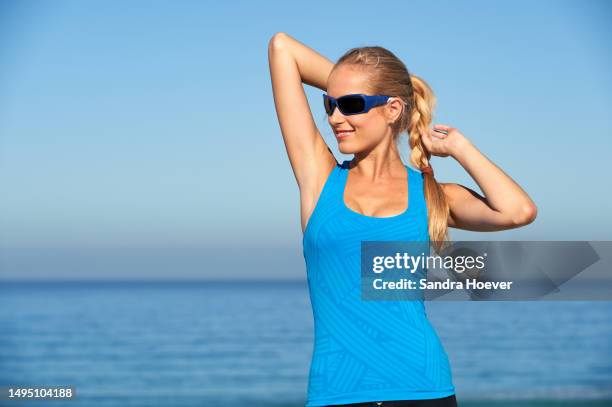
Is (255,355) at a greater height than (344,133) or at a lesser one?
greater

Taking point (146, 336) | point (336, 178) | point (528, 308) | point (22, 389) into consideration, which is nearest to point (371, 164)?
point (336, 178)

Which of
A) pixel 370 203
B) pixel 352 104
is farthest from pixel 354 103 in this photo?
pixel 370 203

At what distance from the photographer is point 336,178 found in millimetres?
3170

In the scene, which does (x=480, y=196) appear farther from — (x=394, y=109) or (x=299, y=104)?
(x=299, y=104)

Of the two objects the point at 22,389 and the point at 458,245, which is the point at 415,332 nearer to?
the point at 458,245

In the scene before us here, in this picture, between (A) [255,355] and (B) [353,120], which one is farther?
(A) [255,355]

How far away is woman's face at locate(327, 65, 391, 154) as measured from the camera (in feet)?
10.1

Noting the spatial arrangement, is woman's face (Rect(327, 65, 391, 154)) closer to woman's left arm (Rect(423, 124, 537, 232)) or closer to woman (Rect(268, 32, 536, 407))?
woman (Rect(268, 32, 536, 407))

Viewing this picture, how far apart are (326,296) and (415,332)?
298 mm

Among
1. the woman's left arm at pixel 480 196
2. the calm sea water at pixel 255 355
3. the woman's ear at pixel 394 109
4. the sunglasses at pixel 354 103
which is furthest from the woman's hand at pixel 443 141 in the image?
the calm sea water at pixel 255 355

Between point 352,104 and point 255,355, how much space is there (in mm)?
20909

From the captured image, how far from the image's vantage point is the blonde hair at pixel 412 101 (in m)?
3.06

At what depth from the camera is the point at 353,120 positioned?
3076mm

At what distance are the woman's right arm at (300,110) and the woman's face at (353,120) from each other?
12 cm
